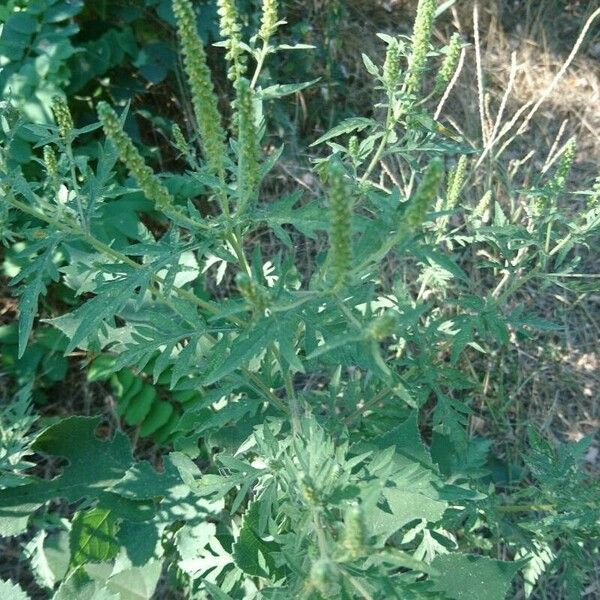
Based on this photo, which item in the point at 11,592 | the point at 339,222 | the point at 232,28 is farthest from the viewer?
the point at 11,592

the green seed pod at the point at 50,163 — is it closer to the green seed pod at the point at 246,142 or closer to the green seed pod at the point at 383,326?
the green seed pod at the point at 246,142

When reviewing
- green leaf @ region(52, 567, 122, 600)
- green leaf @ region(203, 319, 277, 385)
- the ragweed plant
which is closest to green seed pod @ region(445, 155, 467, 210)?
the ragweed plant

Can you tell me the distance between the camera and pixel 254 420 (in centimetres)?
245

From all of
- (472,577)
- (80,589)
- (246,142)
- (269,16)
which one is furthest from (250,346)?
(80,589)

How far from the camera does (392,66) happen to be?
6.09 feet

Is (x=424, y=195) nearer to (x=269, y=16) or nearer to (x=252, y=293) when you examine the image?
(x=252, y=293)

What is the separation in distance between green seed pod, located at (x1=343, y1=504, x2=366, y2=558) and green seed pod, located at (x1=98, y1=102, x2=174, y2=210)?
2.37 feet

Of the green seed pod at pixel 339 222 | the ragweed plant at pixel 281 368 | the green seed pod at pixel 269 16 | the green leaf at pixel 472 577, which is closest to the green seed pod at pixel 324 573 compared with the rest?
the ragweed plant at pixel 281 368

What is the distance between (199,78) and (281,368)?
859 millimetres

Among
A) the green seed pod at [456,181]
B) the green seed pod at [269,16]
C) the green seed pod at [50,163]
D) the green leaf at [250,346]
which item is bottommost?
the green seed pod at [456,181]

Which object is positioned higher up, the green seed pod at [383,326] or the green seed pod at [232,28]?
the green seed pod at [232,28]

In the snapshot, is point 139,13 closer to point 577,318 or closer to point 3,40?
point 3,40

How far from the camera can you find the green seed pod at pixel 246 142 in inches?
54.9

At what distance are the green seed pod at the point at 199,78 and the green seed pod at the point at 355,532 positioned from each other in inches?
29.7
